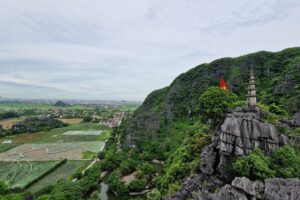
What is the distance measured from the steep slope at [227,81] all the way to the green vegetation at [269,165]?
25.4 meters

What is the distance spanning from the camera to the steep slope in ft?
152

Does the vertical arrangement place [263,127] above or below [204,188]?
above

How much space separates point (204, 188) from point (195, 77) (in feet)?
239

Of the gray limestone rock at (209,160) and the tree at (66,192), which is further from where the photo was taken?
the tree at (66,192)

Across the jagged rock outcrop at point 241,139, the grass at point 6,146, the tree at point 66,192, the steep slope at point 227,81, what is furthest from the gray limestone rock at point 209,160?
the grass at point 6,146

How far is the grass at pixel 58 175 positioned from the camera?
38188 mm

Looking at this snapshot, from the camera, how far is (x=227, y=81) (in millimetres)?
73062

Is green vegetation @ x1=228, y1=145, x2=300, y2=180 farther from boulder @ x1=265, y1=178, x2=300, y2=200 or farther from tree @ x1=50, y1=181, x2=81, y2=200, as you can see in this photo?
tree @ x1=50, y1=181, x2=81, y2=200

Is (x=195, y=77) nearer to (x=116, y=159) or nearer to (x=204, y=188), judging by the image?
(x=116, y=159)

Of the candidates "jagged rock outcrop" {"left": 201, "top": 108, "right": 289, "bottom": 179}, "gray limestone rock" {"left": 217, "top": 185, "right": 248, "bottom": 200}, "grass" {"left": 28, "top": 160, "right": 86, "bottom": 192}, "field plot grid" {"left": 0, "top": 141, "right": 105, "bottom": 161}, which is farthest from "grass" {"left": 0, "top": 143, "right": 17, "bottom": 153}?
"gray limestone rock" {"left": 217, "top": 185, "right": 248, "bottom": 200}

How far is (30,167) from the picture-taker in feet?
157

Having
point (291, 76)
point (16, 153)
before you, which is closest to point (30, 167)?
point (16, 153)

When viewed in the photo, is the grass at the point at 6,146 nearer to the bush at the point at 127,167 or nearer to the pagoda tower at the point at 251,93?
the bush at the point at 127,167

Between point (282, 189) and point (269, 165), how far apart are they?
320 centimetres
